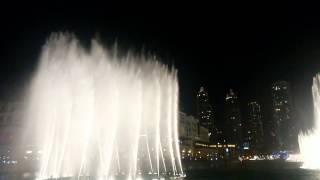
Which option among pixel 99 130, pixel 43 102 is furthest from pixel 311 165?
pixel 43 102

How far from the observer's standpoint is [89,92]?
Answer: 179 feet

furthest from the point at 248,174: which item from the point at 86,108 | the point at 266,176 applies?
the point at 86,108

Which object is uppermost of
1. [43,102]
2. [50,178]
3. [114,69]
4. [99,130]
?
[114,69]

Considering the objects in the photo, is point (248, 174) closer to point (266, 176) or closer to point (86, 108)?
point (266, 176)

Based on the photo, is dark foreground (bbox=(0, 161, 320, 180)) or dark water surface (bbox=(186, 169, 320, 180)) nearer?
dark water surface (bbox=(186, 169, 320, 180))

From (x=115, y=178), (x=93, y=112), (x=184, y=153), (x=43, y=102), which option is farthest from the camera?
(x=184, y=153)

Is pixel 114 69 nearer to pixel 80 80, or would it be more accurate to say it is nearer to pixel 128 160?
pixel 80 80

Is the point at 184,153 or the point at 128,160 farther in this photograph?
the point at 184,153

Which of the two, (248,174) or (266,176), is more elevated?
(248,174)

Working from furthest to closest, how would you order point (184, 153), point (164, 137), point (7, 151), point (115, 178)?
point (184, 153)
point (7, 151)
point (164, 137)
point (115, 178)

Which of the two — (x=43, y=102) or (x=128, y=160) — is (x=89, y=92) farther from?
(x=128, y=160)

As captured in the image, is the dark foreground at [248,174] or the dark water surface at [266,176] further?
the dark foreground at [248,174]

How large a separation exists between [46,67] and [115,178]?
67.0 ft

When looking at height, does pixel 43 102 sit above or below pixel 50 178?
above
